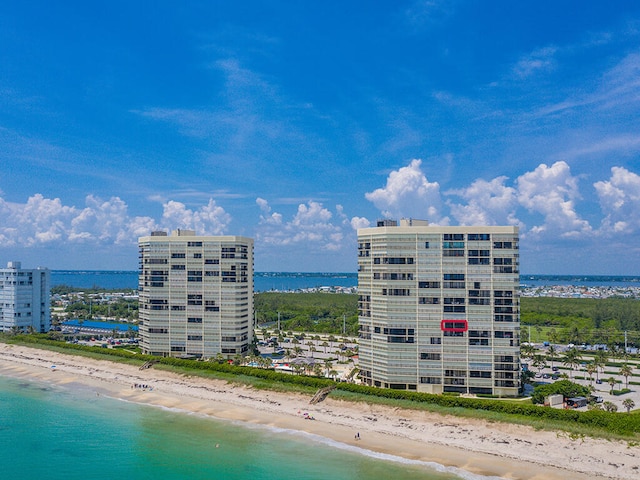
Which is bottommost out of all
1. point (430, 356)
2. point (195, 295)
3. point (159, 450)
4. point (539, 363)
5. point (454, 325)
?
point (159, 450)

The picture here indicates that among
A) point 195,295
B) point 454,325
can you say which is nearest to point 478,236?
point 454,325

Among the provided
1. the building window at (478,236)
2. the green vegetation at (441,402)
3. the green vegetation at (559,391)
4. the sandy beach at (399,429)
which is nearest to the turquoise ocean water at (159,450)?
the sandy beach at (399,429)

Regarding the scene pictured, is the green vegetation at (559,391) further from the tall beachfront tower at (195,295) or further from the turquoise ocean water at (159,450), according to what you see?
the tall beachfront tower at (195,295)

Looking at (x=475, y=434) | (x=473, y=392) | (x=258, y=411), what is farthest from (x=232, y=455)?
(x=473, y=392)

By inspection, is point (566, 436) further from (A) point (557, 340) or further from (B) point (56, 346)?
(B) point (56, 346)

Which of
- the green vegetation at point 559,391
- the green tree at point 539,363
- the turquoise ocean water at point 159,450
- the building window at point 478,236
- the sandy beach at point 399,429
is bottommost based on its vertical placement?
the turquoise ocean water at point 159,450

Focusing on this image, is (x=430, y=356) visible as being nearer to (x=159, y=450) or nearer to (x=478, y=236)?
(x=478, y=236)
